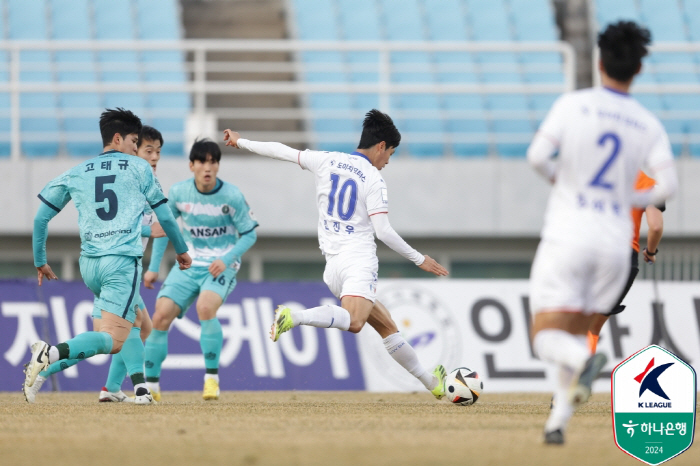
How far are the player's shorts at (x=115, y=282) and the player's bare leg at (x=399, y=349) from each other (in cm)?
190

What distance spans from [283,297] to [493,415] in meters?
5.50

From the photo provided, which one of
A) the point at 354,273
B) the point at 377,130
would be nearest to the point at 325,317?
the point at 354,273

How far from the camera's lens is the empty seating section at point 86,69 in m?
16.5

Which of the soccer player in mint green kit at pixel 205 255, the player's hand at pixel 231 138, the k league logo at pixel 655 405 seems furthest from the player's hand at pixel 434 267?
the soccer player in mint green kit at pixel 205 255

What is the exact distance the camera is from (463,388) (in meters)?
8.04

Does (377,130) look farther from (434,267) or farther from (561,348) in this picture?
(561,348)

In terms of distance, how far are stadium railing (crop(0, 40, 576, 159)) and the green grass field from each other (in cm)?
816

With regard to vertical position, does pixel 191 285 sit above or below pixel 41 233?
below

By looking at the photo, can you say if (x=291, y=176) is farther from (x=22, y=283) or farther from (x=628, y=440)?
(x=628, y=440)

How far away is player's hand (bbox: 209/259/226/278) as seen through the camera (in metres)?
8.70

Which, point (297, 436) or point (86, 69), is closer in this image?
point (297, 436)

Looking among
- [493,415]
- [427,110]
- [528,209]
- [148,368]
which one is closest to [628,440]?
[493,415]

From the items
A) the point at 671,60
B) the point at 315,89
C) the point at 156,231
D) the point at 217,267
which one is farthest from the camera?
the point at 671,60

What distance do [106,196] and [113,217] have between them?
0.53 feet
